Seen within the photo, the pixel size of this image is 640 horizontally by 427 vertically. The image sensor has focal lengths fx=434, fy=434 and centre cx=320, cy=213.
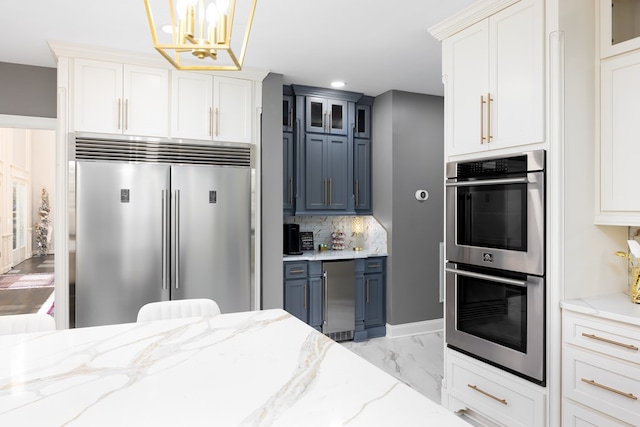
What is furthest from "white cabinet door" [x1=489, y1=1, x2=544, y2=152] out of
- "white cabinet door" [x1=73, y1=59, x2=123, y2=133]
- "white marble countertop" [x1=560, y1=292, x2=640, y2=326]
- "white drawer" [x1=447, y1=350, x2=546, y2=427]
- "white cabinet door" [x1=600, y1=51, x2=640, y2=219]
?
"white cabinet door" [x1=73, y1=59, x2=123, y2=133]

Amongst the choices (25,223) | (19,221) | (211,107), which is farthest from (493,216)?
(25,223)

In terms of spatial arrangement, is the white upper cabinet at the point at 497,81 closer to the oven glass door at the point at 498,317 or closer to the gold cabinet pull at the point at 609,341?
the oven glass door at the point at 498,317

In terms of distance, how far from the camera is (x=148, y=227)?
337 centimetres

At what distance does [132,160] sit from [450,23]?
2496 mm

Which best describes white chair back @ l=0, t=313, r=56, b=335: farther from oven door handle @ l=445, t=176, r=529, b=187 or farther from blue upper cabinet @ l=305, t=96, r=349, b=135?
blue upper cabinet @ l=305, t=96, r=349, b=135

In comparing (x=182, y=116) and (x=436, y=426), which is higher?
(x=182, y=116)

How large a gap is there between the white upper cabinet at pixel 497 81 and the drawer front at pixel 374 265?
1.92 meters

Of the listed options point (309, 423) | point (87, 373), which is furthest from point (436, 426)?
point (87, 373)

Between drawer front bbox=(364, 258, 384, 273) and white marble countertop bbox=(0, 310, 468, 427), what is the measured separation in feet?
9.38

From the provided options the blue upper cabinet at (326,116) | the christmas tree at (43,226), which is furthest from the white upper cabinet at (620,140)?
the christmas tree at (43,226)

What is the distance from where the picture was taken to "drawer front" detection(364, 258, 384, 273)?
4473mm

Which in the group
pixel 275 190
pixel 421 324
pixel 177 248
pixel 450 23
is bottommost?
pixel 421 324

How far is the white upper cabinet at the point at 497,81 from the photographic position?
7.47 feet

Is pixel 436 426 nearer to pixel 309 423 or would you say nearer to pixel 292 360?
pixel 309 423
